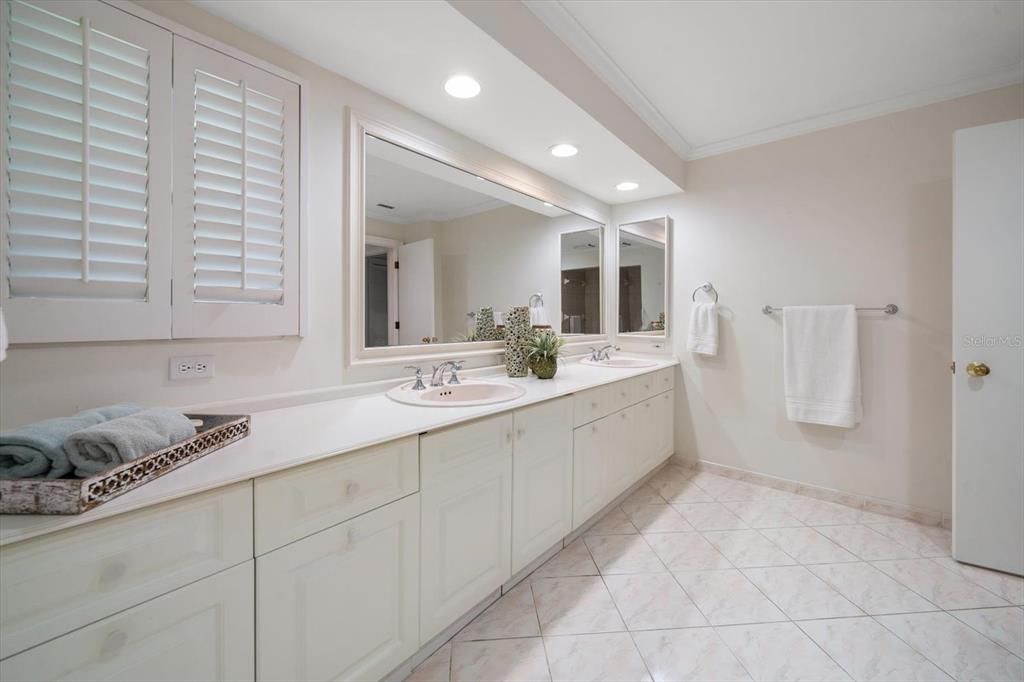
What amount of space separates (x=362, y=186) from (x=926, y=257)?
9.57ft

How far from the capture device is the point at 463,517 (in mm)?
1359

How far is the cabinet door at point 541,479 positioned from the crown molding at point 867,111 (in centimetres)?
226

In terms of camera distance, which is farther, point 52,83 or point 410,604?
point 410,604

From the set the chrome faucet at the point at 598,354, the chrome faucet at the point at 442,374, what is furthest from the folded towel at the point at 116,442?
the chrome faucet at the point at 598,354

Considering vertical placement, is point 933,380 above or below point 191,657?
above

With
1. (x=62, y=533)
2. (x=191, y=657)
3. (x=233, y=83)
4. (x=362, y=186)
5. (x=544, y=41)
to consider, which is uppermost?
(x=544, y=41)

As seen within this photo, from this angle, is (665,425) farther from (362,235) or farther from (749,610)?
(362,235)

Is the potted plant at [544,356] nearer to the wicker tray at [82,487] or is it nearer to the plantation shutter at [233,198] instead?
the plantation shutter at [233,198]

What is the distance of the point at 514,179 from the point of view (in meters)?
2.39

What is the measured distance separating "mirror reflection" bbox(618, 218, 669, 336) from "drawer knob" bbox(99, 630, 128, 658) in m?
3.08

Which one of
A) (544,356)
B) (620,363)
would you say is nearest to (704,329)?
(620,363)

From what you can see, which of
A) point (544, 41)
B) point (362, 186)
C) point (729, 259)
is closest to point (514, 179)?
point (544, 41)

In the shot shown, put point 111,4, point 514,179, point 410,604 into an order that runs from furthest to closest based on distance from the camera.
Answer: point 514,179 → point 410,604 → point 111,4

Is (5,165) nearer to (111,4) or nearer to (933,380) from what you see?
(111,4)
